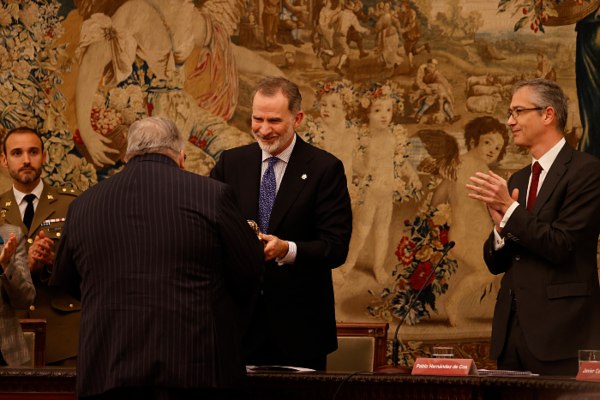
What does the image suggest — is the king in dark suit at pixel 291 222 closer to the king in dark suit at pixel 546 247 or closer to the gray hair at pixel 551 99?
the king in dark suit at pixel 546 247

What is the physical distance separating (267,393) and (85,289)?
841 mm

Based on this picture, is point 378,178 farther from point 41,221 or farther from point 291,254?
point 291,254

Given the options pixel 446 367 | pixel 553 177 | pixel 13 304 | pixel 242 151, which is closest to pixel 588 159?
pixel 553 177

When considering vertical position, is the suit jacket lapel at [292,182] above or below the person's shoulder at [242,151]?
below

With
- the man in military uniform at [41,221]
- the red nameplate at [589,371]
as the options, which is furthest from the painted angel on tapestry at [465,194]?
the red nameplate at [589,371]

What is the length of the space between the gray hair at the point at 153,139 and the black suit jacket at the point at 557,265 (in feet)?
4.99

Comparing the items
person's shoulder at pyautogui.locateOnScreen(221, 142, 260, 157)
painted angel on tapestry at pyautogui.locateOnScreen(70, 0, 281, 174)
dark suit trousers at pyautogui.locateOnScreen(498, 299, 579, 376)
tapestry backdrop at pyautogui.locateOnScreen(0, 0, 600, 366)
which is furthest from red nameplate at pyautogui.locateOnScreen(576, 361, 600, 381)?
painted angel on tapestry at pyautogui.locateOnScreen(70, 0, 281, 174)

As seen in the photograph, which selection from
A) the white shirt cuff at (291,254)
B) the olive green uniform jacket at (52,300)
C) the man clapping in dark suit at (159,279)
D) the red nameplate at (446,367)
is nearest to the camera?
the man clapping in dark suit at (159,279)

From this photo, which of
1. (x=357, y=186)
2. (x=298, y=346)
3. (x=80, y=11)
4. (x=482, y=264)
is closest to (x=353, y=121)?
(x=357, y=186)

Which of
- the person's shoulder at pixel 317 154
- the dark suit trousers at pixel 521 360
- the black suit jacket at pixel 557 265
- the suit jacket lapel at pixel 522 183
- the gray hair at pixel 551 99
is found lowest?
the dark suit trousers at pixel 521 360

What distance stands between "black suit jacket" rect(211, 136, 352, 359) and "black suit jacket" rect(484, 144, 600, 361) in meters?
0.72

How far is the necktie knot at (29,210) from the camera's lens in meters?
5.96

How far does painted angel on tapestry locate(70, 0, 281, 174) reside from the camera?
7.27 meters

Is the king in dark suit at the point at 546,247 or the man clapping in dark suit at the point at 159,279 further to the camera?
the king in dark suit at the point at 546,247
